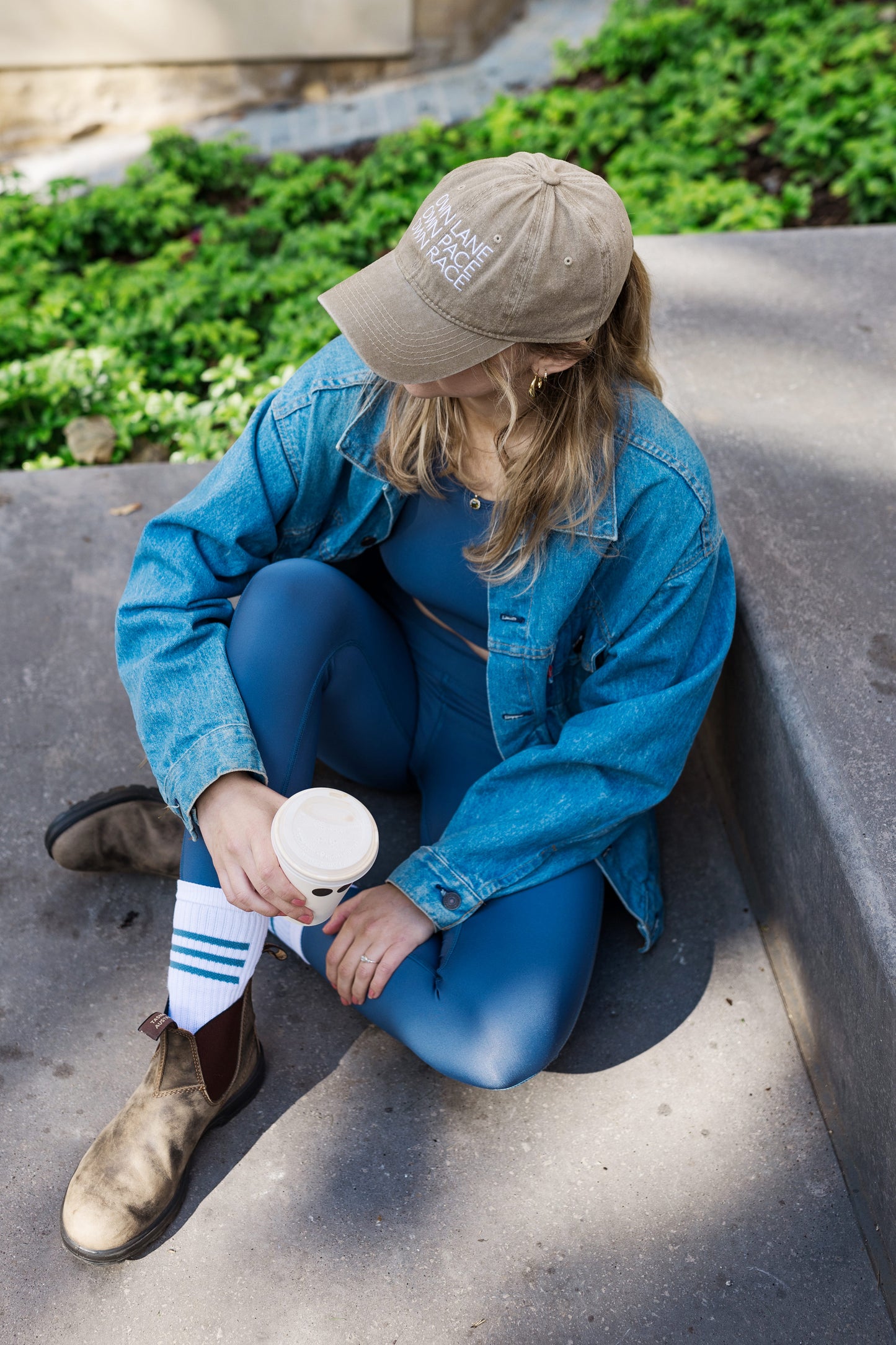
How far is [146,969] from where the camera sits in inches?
70.7

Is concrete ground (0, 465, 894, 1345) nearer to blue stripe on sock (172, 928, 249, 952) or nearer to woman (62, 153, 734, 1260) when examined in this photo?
woman (62, 153, 734, 1260)

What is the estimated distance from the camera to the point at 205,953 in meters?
1.53

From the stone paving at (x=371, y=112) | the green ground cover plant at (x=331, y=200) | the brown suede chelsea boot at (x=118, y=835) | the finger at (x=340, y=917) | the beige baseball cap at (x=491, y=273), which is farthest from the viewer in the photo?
the stone paving at (x=371, y=112)

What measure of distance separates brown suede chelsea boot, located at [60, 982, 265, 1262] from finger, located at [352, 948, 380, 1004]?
7.1 inches

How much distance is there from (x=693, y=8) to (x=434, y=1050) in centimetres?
497

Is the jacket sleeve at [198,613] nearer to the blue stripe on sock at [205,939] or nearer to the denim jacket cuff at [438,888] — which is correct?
the blue stripe on sock at [205,939]

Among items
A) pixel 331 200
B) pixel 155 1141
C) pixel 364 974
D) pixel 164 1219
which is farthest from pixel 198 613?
pixel 331 200

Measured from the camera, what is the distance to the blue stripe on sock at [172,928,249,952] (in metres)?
1.52

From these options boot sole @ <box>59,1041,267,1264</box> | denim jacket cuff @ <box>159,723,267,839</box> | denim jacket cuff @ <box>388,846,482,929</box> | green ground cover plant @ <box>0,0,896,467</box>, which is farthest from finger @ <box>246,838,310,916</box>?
green ground cover plant @ <box>0,0,896,467</box>

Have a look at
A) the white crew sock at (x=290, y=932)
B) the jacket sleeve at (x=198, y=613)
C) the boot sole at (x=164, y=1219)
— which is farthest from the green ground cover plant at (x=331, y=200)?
the boot sole at (x=164, y=1219)

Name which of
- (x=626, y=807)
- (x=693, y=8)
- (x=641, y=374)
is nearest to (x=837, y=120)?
(x=693, y=8)

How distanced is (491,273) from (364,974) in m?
1.00

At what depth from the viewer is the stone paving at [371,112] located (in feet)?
17.1

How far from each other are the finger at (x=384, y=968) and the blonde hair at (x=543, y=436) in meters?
0.59
